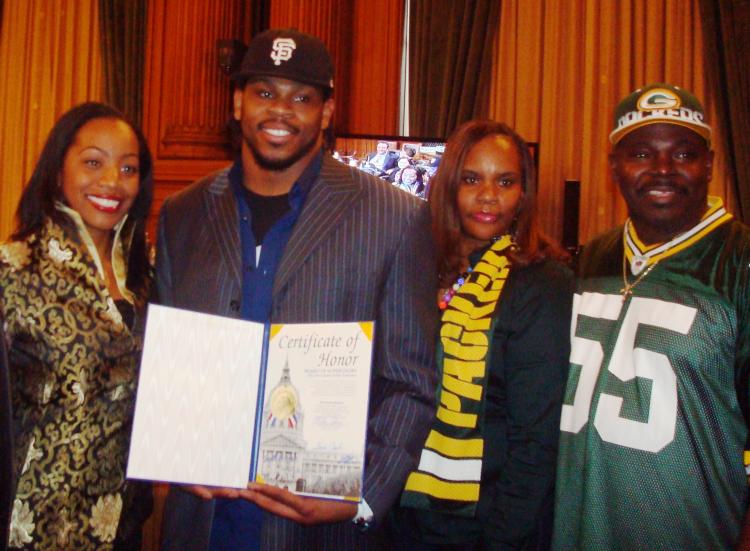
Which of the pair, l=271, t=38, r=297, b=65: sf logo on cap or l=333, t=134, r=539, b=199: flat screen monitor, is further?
l=333, t=134, r=539, b=199: flat screen monitor

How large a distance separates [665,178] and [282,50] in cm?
97

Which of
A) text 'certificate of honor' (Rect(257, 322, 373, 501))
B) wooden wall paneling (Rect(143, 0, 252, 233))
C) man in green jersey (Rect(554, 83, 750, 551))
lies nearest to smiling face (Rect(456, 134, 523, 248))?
man in green jersey (Rect(554, 83, 750, 551))

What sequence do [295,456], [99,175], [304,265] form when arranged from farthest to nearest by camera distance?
1. [99,175]
2. [304,265]
3. [295,456]

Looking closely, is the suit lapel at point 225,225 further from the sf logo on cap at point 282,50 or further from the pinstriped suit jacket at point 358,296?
the sf logo on cap at point 282,50

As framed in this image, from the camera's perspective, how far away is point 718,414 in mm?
1651

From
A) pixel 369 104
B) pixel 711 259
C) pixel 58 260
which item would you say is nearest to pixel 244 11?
pixel 369 104

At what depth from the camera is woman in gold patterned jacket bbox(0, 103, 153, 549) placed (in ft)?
5.55

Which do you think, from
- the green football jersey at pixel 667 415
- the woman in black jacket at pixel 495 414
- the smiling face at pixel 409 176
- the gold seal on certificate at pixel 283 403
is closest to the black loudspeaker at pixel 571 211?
the smiling face at pixel 409 176

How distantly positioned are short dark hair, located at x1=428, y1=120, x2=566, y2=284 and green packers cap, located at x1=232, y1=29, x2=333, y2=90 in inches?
17.9

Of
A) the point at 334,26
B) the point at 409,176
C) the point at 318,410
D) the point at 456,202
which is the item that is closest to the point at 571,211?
the point at 409,176

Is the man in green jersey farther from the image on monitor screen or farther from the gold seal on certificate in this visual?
the image on monitor screen

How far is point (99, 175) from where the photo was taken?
1.95 metres

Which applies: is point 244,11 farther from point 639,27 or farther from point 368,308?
point 368,308

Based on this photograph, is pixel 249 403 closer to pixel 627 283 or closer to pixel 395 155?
pixel 627 283
